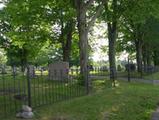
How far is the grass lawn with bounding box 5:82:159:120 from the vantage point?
10.2 metres

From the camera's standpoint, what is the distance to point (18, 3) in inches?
845

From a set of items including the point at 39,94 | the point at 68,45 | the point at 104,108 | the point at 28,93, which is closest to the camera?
the point at 28,93

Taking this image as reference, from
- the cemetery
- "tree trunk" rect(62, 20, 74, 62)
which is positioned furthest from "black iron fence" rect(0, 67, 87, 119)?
"tree trunk" rect(62, 20, 74, 62)

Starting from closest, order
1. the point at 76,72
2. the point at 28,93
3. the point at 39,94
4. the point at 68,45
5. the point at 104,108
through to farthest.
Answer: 1. the point at 28,93
2. the point at 104,108
3. the point at 39,94
4. the point at 76,72
5. the point at 68,45

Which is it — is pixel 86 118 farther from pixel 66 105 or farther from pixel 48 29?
pixel 48 29

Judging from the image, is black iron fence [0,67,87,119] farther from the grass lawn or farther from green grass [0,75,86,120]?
the grass lawn

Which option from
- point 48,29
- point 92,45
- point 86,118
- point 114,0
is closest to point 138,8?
point 114,0

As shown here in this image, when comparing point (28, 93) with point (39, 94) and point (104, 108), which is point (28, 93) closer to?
point (39, 94)

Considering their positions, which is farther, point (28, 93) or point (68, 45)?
point (68, 45)

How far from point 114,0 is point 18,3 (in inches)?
248

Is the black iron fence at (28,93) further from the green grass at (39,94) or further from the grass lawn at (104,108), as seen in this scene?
the grass lawn at (104,108)

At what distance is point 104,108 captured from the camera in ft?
37.6

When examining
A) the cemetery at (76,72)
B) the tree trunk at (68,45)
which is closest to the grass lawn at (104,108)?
the cemetery at (76,72)

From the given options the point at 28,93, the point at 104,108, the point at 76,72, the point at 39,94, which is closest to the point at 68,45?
the point at 76,72
